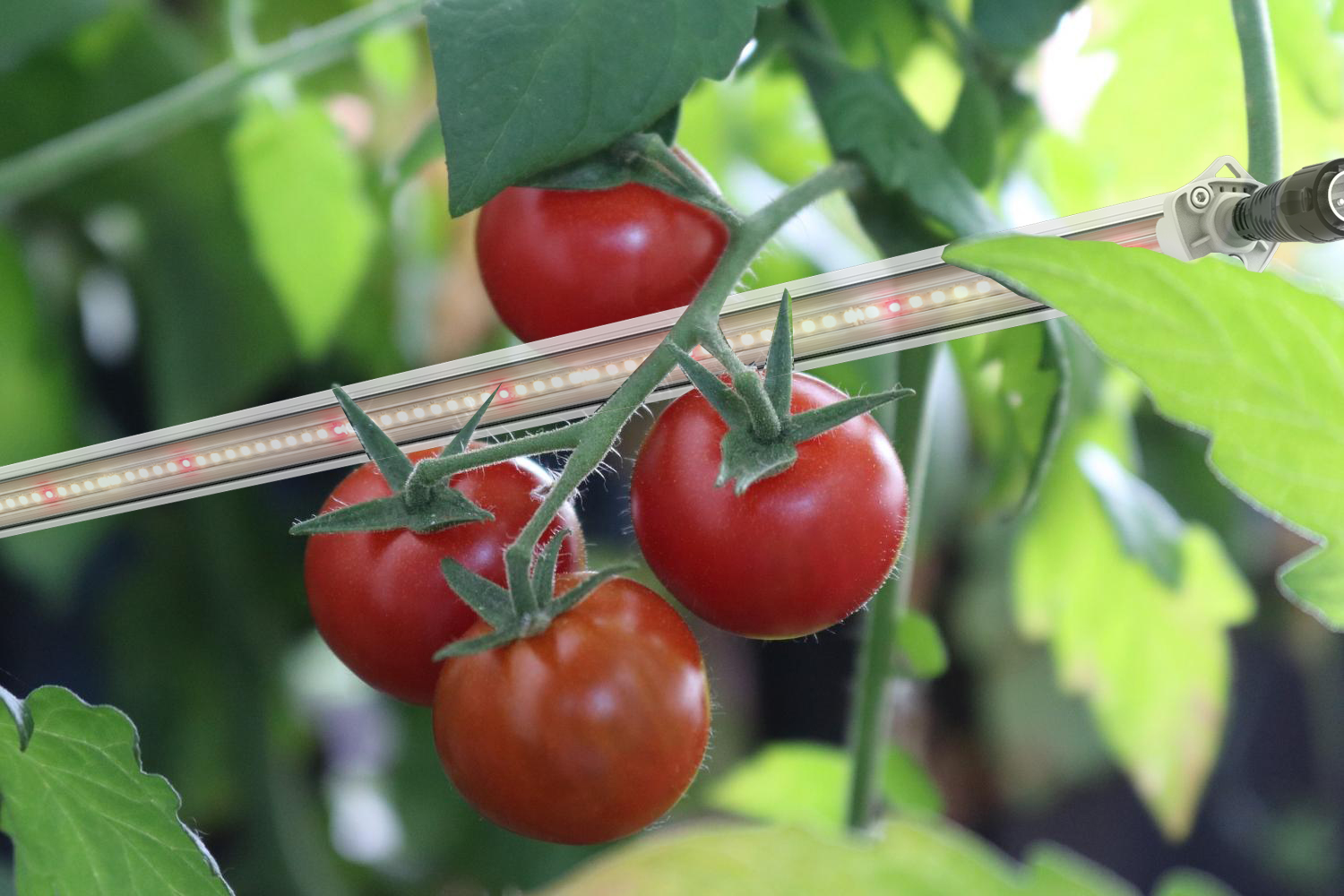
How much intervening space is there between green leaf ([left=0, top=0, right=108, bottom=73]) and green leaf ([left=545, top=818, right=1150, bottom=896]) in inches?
13.1

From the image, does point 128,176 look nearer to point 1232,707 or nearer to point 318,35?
point 318,35

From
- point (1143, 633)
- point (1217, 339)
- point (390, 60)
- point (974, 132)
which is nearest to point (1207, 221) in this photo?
point (1217, 339)

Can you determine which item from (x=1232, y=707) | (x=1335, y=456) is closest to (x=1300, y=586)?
(x=1335, y=456)

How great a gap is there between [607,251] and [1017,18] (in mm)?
124

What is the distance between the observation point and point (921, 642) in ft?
1.03

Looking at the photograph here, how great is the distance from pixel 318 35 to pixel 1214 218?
335 mm

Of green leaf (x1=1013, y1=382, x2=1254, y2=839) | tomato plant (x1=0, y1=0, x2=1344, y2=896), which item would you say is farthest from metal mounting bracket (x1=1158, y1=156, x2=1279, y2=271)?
green leaf (x1=1013, y1=382, x2=1254, y2=839)

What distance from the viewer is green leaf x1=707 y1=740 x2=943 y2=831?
0.45m

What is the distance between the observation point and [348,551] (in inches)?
8.6

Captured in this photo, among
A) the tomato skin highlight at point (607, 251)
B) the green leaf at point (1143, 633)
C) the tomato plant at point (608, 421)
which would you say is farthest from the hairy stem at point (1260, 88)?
the green leaf at point (1143, 633)

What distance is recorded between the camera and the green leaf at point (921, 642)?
313 mm

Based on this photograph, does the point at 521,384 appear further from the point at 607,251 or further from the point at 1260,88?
the point at 1260,88

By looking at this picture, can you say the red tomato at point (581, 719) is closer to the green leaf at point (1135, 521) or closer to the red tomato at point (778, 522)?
the red tomato at point (778, 522)

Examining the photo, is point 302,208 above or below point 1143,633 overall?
above
